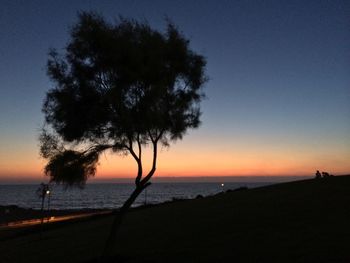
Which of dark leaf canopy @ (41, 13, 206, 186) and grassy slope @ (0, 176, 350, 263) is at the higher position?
dark leaf canopy @ (41, 13, 206, 186)

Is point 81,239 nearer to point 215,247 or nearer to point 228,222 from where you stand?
point 228,222

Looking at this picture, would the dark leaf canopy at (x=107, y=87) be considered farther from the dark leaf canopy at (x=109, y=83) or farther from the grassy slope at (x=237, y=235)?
the grassy slope at (x=237, y=235)

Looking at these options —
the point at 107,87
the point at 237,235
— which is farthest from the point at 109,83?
the point at 237,235

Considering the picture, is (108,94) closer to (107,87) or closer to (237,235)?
(107,87)

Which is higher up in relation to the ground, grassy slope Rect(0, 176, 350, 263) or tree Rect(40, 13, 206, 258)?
tree Rect(40, 13, 206, 258)

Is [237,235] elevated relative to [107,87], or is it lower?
lower

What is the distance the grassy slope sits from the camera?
61.2ft

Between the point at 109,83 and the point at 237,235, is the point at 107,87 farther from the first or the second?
the point at 237,235

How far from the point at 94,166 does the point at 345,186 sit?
2127 centimetres

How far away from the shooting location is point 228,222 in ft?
93.1

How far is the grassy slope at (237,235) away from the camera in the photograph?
18641mm

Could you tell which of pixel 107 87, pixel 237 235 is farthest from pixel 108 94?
pixel 237 235

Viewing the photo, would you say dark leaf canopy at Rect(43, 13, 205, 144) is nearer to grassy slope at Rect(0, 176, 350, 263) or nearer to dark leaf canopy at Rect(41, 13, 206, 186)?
dark leaf canopy at Rect(41, 13, 206, 186)

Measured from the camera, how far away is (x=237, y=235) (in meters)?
23.2
